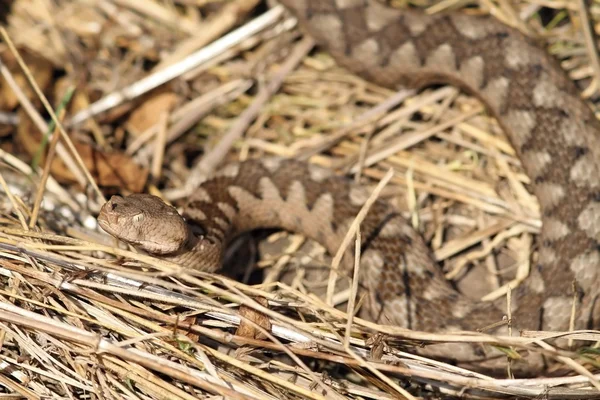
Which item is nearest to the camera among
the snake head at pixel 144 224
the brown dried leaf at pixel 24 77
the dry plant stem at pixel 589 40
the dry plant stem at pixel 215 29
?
the snake head at pixel 144 224

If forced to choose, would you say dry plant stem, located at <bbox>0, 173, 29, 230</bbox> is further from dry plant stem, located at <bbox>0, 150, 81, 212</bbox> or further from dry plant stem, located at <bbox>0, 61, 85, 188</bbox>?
dry plant stem, located at <bbox>0, 61, 85, 188</bbox>

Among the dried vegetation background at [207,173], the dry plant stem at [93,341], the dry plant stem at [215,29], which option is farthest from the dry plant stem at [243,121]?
the dry plant stem at [93,341]

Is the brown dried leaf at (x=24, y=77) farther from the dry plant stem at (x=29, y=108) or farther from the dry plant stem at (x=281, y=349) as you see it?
the dry plant stem at (x=281, y=349)

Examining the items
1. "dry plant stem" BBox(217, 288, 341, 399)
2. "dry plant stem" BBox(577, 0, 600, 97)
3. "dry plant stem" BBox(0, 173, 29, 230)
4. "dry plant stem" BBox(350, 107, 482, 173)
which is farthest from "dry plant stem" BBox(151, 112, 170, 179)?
"dry plant stem" BBox(577, 0, 600, 97)

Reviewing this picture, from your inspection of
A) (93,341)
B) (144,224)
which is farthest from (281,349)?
(144,224)

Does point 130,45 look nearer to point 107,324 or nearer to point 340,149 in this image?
point 340,149

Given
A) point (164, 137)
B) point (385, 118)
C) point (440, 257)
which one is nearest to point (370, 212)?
point (440, 257)

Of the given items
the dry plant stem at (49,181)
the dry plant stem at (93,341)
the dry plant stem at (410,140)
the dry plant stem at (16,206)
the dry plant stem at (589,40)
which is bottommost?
the dry plant stem at (93,341)
